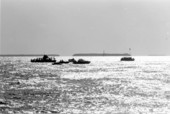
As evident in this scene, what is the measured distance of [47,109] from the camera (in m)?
49.4

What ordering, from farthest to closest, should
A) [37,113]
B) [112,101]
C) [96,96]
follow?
[96,96] < [112,101] < [37,113]

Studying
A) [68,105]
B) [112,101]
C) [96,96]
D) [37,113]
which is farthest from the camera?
[96,96]

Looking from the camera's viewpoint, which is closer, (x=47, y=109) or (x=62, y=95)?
(x=47, y=109)

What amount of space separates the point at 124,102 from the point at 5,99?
1850 cm

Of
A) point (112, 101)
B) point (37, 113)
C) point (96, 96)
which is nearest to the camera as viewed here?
point (37, 113)

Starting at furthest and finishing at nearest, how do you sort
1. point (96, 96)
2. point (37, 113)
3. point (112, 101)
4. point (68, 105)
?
point (96, 96) < point (112, 101) < point (68, 105) < point (37, 113)

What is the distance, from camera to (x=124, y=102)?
5612 centimetres

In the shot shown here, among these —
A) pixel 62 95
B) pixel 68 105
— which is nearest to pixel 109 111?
pixel 68 105

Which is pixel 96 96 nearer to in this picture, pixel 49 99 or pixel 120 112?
pixel 49 99

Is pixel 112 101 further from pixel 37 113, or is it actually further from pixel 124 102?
pixel 37 113

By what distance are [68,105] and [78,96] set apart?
10787mm

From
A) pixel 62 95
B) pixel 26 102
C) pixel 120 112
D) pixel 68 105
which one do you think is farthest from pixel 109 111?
pixel 62 95

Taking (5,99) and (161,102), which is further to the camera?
(5,99)

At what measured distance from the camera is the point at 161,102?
55.6m
